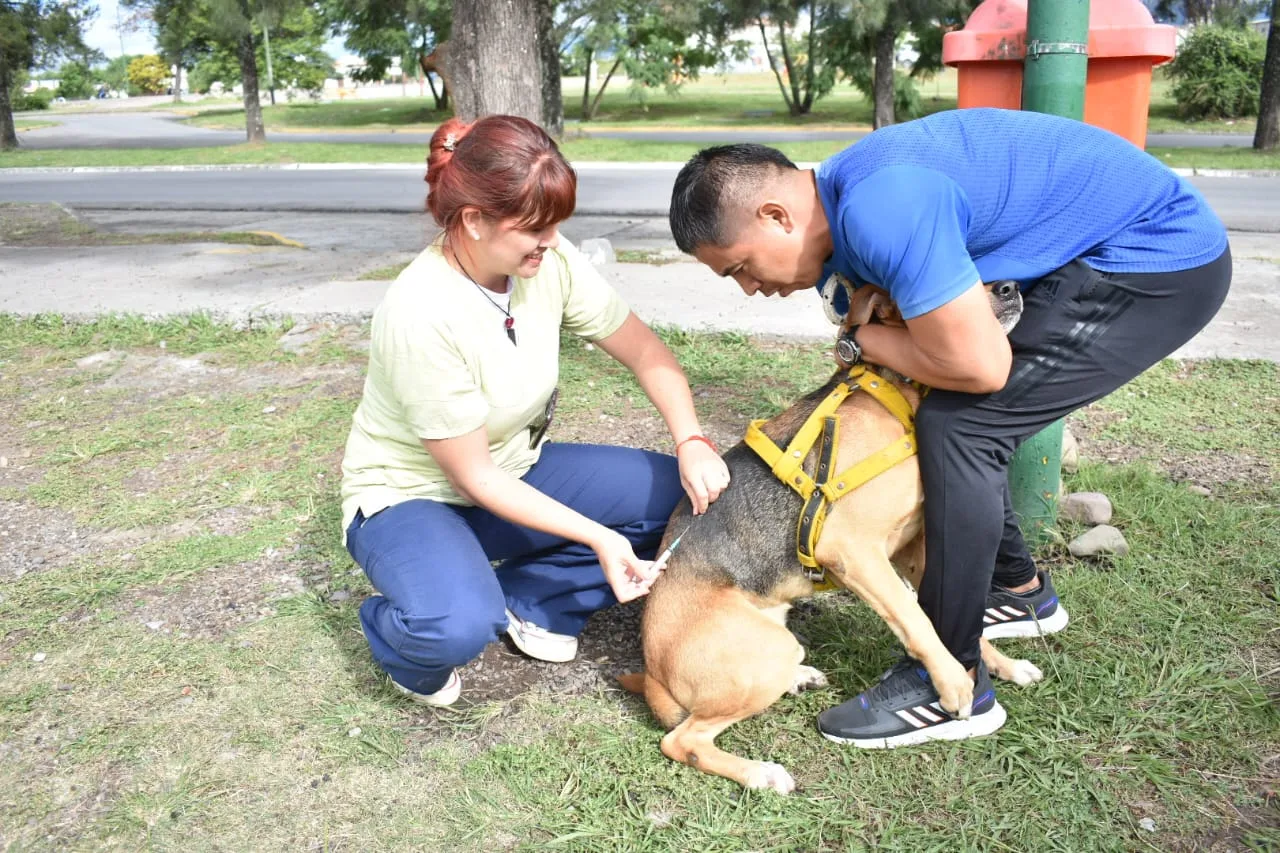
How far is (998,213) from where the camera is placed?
7.75ft

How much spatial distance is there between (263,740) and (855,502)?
1787 millimetres

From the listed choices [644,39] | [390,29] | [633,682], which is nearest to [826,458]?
[633,682]

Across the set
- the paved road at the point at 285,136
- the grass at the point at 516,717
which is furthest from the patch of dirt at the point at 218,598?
the paved road at the point at 285,136

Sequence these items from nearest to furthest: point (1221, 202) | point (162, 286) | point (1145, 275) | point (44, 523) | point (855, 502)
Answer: point (1145, 275) < point (855, 502) < point (44, 523) < point (162, 286) < point (1221, 202)

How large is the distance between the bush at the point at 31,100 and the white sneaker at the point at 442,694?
63.7 meters

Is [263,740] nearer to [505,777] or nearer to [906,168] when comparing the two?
[505,777]

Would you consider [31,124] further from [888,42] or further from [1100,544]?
[1100,544]

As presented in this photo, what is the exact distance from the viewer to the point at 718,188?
2443mm

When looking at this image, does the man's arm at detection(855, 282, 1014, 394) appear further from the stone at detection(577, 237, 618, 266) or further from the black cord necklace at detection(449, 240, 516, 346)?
the stone at detection(577, 237, 618, 266)

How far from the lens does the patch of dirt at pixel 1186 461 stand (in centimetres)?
416

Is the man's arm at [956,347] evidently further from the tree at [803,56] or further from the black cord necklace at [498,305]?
the tree at [803,56]

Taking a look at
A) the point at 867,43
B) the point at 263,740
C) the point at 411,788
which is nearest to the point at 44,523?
the point at 263,740

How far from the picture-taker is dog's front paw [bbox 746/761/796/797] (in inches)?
103

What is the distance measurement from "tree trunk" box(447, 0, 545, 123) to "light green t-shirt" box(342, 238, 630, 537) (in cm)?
407
